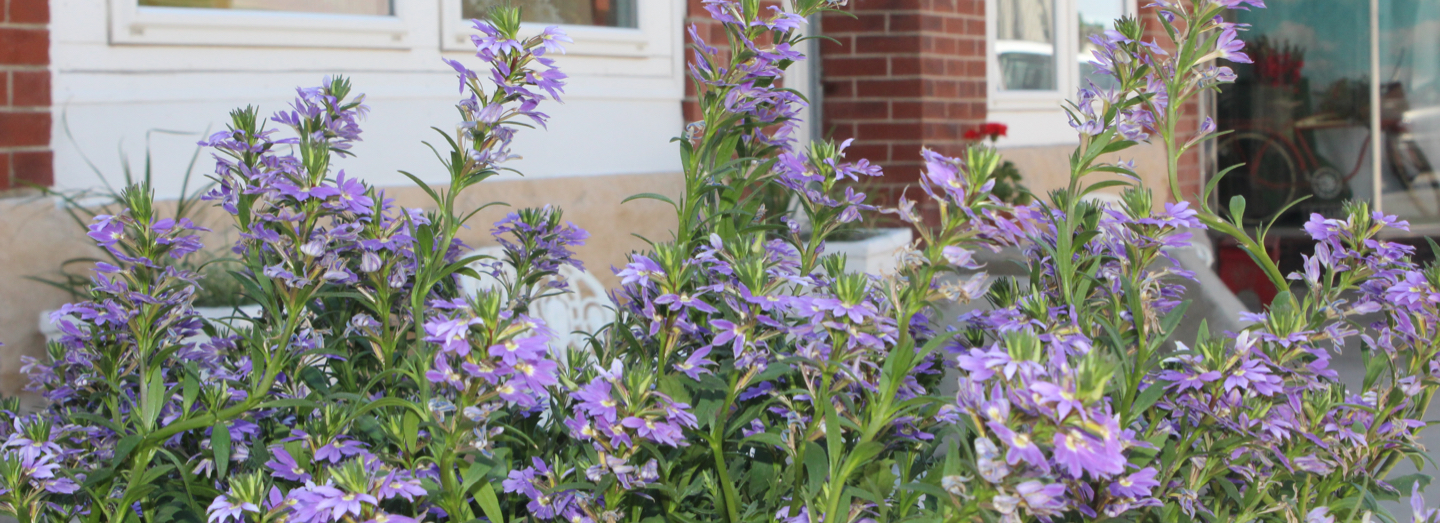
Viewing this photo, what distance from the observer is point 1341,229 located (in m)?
1.06

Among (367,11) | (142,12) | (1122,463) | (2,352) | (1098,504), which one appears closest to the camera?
(1122,463)

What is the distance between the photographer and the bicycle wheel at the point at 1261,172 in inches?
280

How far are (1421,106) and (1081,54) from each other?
231cm

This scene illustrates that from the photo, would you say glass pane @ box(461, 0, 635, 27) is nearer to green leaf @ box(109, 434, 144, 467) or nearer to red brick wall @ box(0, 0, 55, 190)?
red brick wall @ box(0, 0, 55, 190)

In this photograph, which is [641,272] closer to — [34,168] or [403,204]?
[34,168]

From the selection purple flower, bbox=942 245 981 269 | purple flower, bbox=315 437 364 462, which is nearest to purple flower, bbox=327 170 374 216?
purple flower, bbox=315 437 364 462

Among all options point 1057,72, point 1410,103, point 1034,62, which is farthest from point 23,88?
point 1410,103

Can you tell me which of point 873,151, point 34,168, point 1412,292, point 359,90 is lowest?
point 1412,292

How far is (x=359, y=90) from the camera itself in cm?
338

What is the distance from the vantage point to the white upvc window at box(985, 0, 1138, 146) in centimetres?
571

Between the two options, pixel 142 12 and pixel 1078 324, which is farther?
pixel 142 12

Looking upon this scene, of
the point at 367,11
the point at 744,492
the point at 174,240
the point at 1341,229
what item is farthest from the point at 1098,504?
the point at 367,11

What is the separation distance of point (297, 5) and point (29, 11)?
783 millimetres

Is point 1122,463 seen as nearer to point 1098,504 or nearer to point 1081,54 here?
point 1098,504
